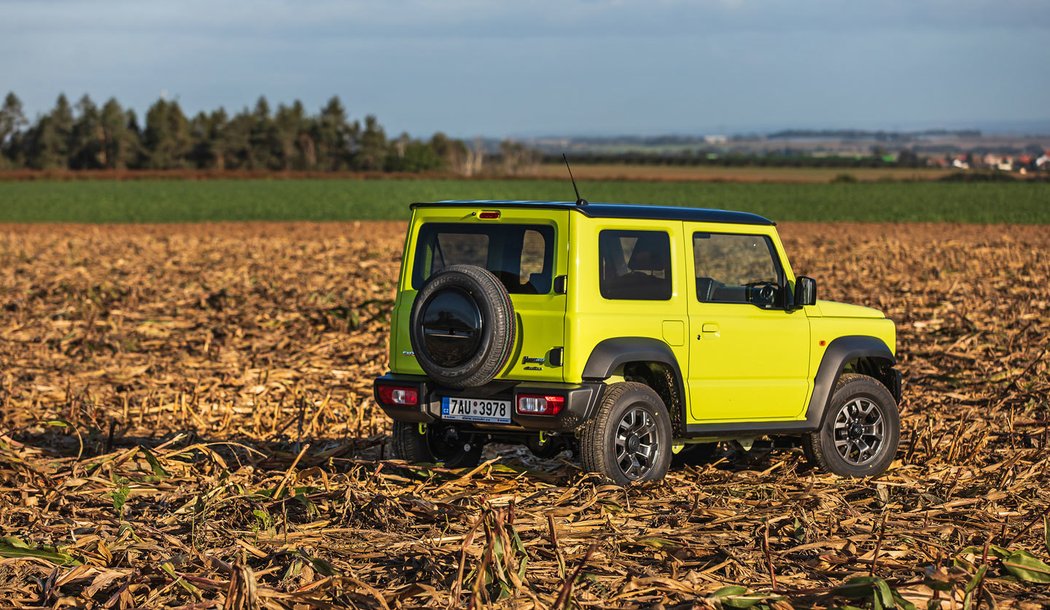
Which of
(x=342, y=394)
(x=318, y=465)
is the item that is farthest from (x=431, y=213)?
(x=342, y=394)

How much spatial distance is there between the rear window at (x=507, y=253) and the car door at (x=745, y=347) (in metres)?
1.09

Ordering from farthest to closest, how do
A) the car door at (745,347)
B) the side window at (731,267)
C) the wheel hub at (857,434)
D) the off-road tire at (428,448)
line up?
the wheel hub at (857,434) < the off-road tire at (428,448) < the side window at (731,267) < the car door at (745,347)

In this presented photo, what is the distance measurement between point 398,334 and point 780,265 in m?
2.75

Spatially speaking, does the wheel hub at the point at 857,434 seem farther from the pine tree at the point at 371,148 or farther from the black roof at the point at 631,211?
the pine tree at the point at 371,148

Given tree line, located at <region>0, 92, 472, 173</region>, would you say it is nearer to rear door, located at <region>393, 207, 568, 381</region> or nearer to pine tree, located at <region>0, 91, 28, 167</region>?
pine tree, located at <region>0, 91, 28, 167</region>

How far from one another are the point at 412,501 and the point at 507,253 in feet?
6.04

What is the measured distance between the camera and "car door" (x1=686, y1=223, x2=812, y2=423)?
30.6ft

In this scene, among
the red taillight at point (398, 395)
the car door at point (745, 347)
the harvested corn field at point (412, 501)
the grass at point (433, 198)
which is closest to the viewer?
the harvested corn field at point (412, 501)

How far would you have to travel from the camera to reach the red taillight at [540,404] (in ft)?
27.9

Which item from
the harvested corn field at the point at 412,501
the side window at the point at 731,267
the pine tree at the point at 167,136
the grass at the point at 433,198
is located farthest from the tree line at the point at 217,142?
the harvested corn field at the point at 412,501

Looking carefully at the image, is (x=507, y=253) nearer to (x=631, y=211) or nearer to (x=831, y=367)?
(x=631, y=211)

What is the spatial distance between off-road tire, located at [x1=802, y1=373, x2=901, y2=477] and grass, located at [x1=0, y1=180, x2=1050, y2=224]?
42631 millimetres

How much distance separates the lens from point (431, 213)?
924 centimetres

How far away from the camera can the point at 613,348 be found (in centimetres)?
874
